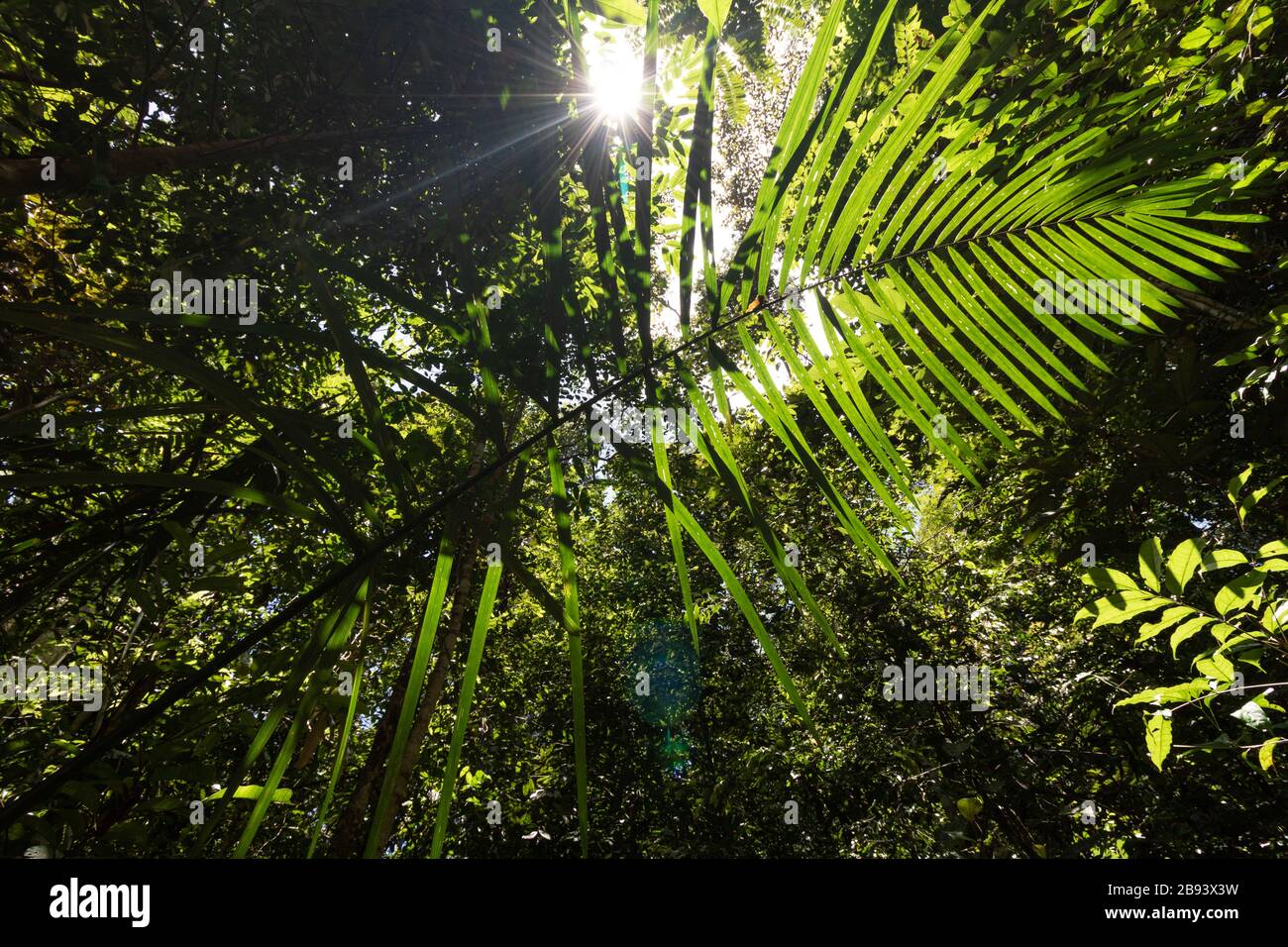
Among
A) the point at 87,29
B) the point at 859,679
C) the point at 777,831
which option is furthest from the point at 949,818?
the point at 87,29

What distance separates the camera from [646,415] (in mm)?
740

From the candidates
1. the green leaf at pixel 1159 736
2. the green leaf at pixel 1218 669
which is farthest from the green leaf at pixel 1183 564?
the green leaf at pixel 1159 736

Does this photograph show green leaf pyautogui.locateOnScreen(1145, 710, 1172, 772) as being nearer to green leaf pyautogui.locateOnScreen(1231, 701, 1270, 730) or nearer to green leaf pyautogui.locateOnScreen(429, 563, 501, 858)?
green leaf pyautogui.locateOnScreen(1231, 701, 1270, 730)

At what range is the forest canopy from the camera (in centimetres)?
63

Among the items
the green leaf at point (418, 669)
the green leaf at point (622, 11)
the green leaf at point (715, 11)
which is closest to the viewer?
the green leaf at point (418, 669)

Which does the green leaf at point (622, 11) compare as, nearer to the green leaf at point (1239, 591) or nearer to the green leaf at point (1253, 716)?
the green leaf at point (1239, 591)

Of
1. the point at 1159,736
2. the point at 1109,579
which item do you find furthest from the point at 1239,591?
the point at 1159,736

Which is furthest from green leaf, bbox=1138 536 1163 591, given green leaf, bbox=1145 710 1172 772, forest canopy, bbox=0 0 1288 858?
green leaf, bbox=1145 710 1172 772

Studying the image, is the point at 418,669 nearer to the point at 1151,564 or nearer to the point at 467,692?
the point at 467,692

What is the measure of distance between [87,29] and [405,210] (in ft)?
3.47

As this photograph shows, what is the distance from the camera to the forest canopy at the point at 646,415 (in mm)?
630

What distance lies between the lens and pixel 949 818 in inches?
142

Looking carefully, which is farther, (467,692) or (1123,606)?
(1123,606)
